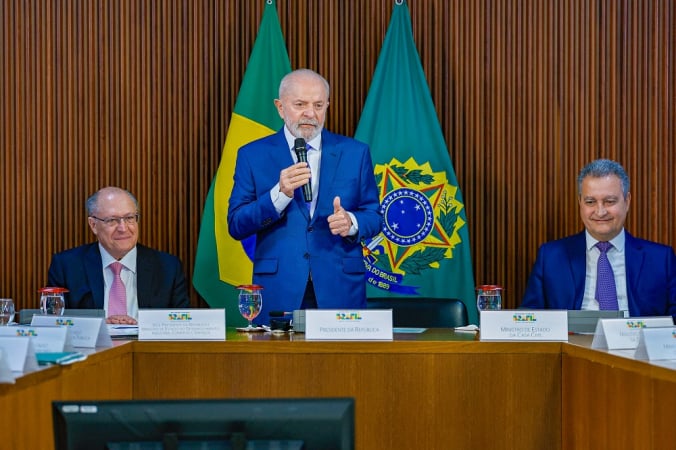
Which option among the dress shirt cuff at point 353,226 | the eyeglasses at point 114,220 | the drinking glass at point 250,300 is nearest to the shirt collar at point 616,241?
the dress shirt cuff at point 353,226

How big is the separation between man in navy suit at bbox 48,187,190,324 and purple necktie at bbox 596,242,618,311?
68.0 inches

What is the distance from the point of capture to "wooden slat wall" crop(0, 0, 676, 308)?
14.8 feet

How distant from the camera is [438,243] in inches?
169

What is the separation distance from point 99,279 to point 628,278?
2194 millimetres

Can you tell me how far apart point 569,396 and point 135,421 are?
1.57m

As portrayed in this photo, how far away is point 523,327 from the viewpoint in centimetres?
246

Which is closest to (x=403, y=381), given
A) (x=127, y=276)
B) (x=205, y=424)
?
(x=205, y=424)

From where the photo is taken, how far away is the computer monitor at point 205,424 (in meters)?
1.07

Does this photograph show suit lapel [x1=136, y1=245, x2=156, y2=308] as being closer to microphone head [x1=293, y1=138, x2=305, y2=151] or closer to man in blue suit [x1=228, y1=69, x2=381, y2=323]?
man in blue suit [x1=228, y1=69, x2=381, y2=323]

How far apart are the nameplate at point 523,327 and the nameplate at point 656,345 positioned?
491 mm

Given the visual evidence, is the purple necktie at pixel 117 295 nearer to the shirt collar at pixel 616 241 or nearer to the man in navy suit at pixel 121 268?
the man in navy suit at pixel 121 268

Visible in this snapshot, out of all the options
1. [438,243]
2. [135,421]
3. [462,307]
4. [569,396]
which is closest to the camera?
[135,421]

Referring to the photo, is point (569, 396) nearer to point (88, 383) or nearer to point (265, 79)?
point (88, 383)

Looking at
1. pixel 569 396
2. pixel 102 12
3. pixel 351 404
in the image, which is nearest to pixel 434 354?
pixel 569 396
